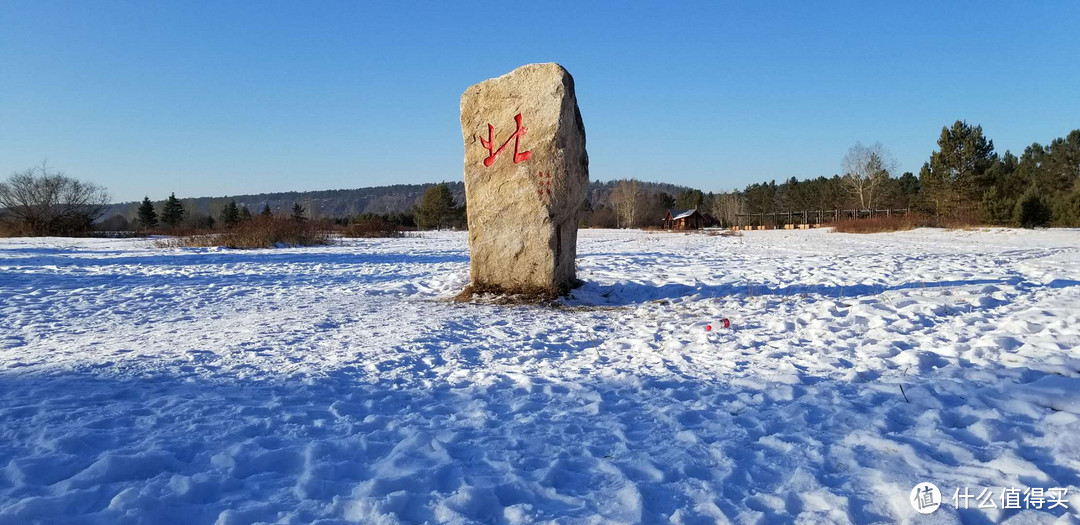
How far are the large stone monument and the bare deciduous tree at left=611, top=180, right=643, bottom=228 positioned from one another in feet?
182

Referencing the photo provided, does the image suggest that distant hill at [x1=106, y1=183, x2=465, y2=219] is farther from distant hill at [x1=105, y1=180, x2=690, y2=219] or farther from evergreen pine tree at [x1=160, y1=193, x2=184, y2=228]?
evergreen pine tree at [x1=160, y1=193, x2=184, y2=228]

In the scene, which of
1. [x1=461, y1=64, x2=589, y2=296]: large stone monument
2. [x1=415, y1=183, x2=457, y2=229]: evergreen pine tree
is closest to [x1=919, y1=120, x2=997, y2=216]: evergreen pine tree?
[x1=461, y1=64, x2=589, y2=296]: large stone monument

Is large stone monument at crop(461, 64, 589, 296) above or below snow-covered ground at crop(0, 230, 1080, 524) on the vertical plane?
above

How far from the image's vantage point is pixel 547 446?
272cm

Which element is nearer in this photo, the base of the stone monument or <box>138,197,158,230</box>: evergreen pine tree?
the base of the stone monument

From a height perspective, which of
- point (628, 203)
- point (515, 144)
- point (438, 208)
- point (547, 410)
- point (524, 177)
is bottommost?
point (547, 410)

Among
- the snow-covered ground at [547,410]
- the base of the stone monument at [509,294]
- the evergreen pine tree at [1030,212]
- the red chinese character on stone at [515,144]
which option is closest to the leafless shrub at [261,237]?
the snow-covered ground at [547,410]

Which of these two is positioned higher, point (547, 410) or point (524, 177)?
point (524, 177)

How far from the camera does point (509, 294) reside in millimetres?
7297

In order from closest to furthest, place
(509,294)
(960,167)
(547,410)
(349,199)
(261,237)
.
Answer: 1. (547,410)
2. (509,294)
3. (261,237)
4. (960,167)
5. (349,199)

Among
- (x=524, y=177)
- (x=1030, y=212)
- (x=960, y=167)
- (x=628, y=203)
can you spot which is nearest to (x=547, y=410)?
(x=524, y=177)

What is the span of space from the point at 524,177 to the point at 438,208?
164 feet

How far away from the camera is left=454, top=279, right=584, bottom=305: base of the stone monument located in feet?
23.2

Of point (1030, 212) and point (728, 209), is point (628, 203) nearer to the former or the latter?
point (728, 209)
